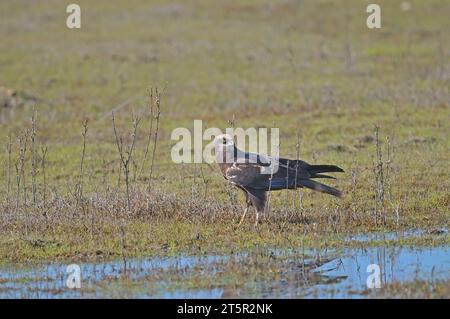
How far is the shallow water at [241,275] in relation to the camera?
7.67 m

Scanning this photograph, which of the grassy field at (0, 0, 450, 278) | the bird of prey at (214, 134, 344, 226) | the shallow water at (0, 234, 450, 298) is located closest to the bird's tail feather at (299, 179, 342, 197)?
the bird of prey at (214, 134, 344, 226)

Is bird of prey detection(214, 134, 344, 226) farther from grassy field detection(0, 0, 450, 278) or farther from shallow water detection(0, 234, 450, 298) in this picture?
shallow water detection(0, 234, 450, 298)

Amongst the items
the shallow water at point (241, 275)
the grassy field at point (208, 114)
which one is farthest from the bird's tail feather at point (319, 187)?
the shallow water at point (241, 275)

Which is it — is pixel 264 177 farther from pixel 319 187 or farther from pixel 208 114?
pixel 208 114

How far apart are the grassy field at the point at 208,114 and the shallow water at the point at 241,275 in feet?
1.25

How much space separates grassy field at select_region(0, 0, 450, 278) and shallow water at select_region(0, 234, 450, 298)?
381 mm

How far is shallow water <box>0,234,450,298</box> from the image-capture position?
7672 millimetres

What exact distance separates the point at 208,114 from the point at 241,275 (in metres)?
10.1

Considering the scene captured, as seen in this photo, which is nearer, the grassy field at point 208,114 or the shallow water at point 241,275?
the shallow water at point 241,275

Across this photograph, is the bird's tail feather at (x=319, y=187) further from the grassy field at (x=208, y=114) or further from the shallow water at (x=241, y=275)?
the shallow water at (x=241, y=275)

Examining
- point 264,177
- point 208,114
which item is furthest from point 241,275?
point 208,114

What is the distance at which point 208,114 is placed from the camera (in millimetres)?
17922
